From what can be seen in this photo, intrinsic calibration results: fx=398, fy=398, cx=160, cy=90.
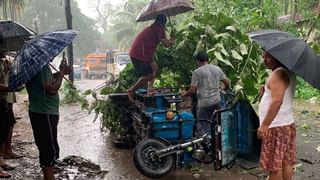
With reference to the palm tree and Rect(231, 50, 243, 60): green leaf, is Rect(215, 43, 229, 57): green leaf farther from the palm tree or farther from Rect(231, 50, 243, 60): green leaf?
the palm tree

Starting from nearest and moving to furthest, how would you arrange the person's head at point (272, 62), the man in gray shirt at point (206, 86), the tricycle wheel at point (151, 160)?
the person's head at point (272, 62)
the tricycle wheel at point (151, 160)
the man in gray shirt at point (206, 86)

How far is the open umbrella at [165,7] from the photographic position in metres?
6.91

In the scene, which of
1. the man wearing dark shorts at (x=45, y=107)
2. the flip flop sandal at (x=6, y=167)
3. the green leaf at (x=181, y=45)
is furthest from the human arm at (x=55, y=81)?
the green leaf at (x=181, y=45)

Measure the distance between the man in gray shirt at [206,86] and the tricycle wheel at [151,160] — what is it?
869 mm

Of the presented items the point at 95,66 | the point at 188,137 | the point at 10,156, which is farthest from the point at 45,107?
the point at 95,66

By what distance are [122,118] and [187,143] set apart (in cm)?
231

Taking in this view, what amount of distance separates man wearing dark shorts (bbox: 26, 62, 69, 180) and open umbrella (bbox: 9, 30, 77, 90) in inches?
7.6

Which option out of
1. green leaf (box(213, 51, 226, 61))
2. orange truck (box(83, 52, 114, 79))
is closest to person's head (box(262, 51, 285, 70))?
green leaf (box(213, 51, 226, 61))

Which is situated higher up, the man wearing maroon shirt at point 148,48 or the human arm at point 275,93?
the man wearing maroon shirt at point 148,48

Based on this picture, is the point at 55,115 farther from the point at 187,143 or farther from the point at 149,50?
the point at 149,50

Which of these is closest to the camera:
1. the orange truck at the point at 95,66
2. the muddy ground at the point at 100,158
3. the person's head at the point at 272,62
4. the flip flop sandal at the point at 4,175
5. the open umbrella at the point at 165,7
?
the person's head at the point at 272,62

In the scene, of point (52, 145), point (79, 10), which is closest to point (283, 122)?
point (52, 145)

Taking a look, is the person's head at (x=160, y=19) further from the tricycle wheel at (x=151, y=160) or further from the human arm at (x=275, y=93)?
the human arm at (x=275, y=93)

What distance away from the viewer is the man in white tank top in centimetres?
397
